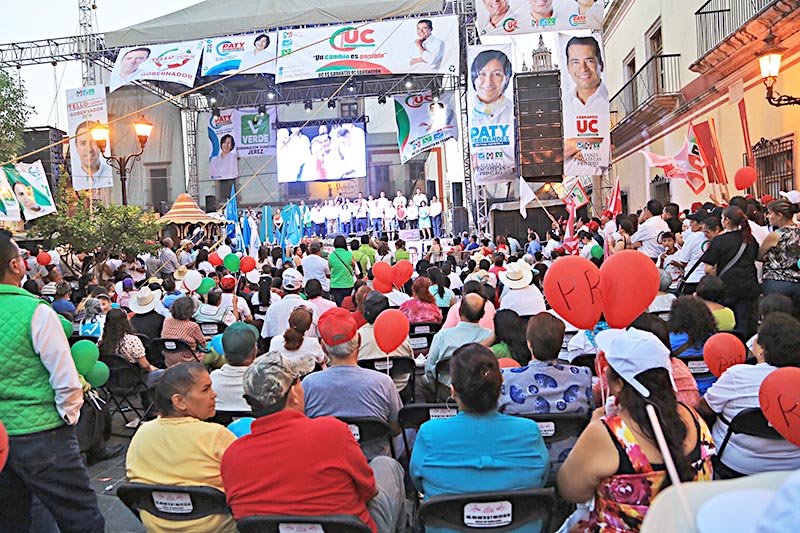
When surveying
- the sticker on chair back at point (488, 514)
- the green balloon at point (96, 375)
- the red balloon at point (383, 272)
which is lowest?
the sticker on chair back at point (488, 514)

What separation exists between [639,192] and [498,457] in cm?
1768

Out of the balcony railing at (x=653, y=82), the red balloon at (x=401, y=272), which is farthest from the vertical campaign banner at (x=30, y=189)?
the balcony railing at (x=653, y=82)

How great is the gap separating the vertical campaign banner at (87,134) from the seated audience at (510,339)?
1778 cm

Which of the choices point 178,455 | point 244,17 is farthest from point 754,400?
point 244,17

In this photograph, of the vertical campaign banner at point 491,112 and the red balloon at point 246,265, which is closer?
the red balloon at point 246,265

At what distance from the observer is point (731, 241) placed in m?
5.82

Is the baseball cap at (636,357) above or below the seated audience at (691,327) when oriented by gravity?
above

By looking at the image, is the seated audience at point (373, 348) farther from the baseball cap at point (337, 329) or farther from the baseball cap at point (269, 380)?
the baseball cap at point (269, 380)

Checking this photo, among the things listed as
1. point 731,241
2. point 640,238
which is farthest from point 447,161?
point 731,241

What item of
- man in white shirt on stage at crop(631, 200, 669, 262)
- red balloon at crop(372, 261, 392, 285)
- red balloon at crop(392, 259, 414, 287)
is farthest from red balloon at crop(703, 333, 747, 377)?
man in white shirt on stage at crop(631, 200, 669, 262)

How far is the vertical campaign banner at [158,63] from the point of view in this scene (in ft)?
65.0

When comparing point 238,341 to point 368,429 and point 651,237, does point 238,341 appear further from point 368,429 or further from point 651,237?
point 651,237

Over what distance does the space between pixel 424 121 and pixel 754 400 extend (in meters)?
20.0

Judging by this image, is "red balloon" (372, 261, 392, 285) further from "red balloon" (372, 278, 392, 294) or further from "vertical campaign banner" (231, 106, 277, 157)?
"vertical campaign banner" (231, 106, 277, 157)
